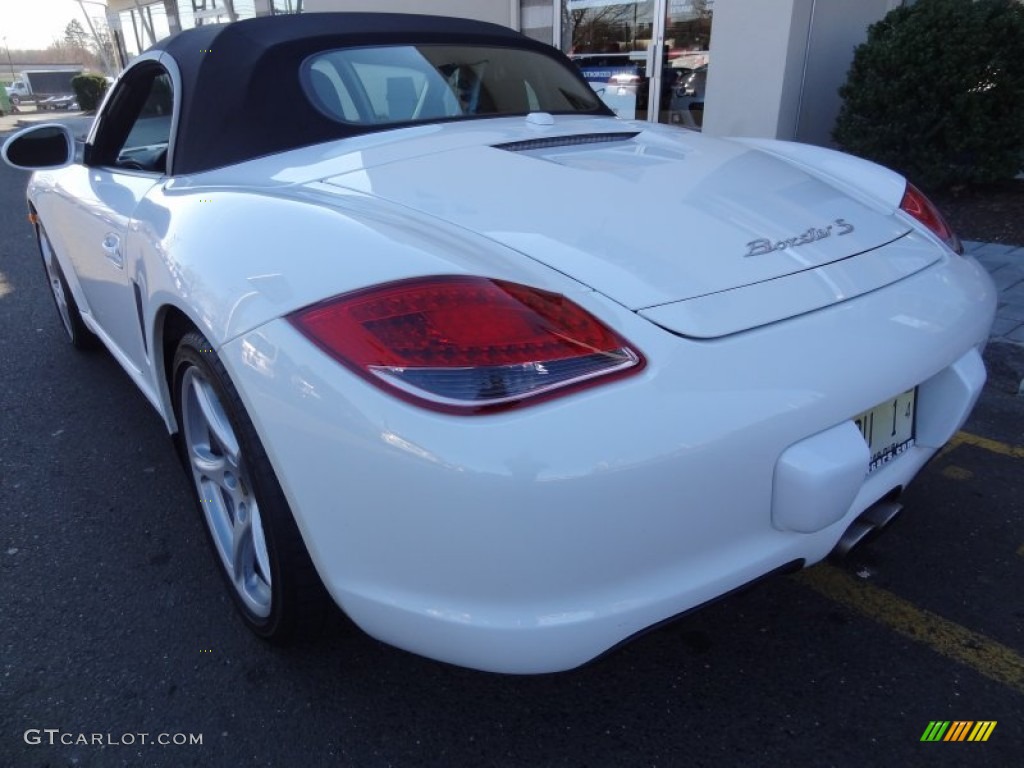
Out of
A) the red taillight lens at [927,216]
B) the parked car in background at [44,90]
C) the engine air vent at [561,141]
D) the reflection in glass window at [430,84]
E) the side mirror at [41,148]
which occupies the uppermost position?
the reflection in glass window at [430,84]

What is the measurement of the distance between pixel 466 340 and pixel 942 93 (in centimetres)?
621

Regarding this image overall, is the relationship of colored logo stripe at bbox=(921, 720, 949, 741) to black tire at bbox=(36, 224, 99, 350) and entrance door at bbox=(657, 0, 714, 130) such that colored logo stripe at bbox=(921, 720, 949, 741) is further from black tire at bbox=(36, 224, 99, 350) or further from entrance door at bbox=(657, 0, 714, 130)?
entrance door at bbox=(657, 0, 714, 130)

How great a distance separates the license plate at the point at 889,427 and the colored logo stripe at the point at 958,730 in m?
0.59

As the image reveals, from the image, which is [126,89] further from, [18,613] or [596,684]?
[596,684]

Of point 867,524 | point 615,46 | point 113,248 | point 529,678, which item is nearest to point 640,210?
point 867,524

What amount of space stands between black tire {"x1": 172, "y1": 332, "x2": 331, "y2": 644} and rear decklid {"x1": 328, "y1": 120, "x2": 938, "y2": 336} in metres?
0.59

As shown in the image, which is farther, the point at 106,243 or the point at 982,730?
the point at 106,243

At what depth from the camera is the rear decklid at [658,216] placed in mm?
1505

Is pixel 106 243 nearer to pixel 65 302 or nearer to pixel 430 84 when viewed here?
pixel 430 84

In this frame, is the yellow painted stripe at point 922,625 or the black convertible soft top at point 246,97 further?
the black convertible soft top at point 246,97

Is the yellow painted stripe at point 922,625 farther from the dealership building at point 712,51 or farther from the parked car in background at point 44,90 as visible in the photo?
the parked car in background at point 44,90

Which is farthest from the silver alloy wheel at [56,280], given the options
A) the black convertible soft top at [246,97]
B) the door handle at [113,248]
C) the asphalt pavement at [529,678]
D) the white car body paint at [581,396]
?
the white car body paint at [581,396]

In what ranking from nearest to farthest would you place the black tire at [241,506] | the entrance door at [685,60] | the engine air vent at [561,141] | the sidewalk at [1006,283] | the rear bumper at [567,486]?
1. the rear bumper at [567,486]
2. the black tire at [241,506]
3. the engine air vent at [561,141]
4. the sidewalk at [1006,283]
5. the entrance door at [685,60]

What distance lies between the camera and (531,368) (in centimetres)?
132
